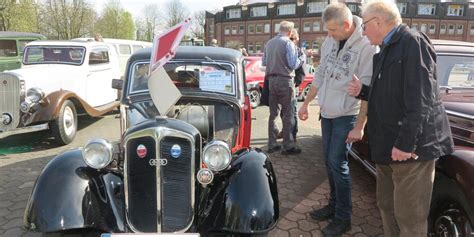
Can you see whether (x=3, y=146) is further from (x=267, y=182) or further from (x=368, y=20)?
(x=368, y=20)

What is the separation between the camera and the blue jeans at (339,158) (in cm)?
304

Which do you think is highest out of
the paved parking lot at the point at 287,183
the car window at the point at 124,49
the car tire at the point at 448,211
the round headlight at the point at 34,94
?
the car window at the point at 124,49

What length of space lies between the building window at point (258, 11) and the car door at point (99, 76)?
48290 mm

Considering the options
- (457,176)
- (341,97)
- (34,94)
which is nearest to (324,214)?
(341,97)

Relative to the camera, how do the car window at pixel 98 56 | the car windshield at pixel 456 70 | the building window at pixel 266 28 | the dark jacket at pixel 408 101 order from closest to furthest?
the dark jacket at pixel 408 101 < the car windshield at pixel 456 70 < the car window at pixel 98 56 < the building window at pixel 266 28

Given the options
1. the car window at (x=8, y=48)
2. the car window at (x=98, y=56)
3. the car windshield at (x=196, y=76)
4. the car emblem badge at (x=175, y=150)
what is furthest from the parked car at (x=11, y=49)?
the car emblem badge at (x=175, y=150)

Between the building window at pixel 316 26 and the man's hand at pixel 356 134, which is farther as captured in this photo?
the building window at pixel 316 26

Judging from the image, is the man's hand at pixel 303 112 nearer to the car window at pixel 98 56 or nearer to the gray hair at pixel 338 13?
the gray hair at pixel 338 13

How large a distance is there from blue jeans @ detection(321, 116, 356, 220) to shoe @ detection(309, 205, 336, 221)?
0.27m

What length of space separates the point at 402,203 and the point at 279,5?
53.4m

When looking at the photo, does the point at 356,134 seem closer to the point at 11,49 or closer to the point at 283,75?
the point at 283,75

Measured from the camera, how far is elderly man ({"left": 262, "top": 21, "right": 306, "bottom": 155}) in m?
5.16

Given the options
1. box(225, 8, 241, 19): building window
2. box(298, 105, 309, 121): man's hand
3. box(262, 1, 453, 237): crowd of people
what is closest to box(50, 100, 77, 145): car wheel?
box(298, 105, 309, 121): man's hand

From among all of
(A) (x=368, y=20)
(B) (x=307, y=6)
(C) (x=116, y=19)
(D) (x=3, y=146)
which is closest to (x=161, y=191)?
(A) (x=368, y=20)
